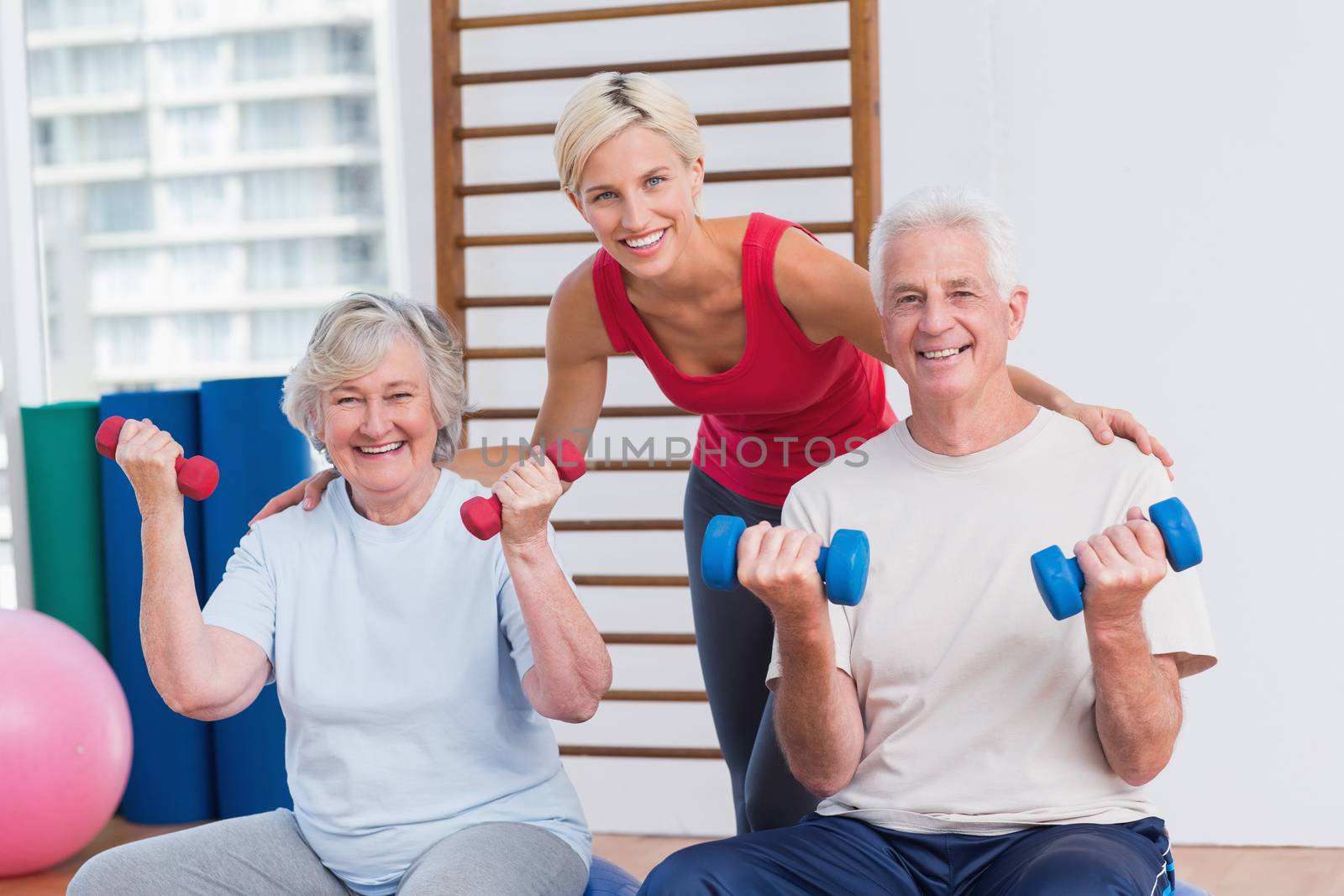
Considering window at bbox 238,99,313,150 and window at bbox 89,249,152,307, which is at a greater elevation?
window at bbox 238,99,313,150

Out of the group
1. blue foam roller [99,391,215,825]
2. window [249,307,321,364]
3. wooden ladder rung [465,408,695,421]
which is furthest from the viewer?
window [249,307,321,364]

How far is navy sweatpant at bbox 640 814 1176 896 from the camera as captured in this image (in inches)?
51.4

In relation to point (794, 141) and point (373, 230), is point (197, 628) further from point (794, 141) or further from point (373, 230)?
point (373, 230)

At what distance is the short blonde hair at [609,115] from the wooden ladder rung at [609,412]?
1145mm

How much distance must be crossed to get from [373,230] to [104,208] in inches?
31.1

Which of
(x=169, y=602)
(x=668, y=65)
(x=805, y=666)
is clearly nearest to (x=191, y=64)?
(x=668, y=65)

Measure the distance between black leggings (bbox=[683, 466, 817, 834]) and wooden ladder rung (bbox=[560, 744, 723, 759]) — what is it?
78cm

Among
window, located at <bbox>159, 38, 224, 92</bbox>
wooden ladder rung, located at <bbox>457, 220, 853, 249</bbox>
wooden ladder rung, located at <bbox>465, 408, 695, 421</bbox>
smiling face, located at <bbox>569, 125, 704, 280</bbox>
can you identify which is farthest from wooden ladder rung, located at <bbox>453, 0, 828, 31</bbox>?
smiling face, located at <bbox>569, 125, 704, 280</bbox>

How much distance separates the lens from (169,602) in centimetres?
150

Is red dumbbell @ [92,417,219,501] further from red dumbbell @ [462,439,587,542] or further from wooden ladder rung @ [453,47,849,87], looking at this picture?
wooden ladder rung @ [453,47,849,87]

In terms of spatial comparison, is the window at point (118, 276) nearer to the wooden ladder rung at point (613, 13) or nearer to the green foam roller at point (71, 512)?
the green foam roller at point (71, 512)

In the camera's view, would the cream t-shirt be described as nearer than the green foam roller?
Yes

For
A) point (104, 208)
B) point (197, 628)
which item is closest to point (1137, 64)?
point (197, 628)

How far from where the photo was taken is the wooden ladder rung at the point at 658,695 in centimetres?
288
